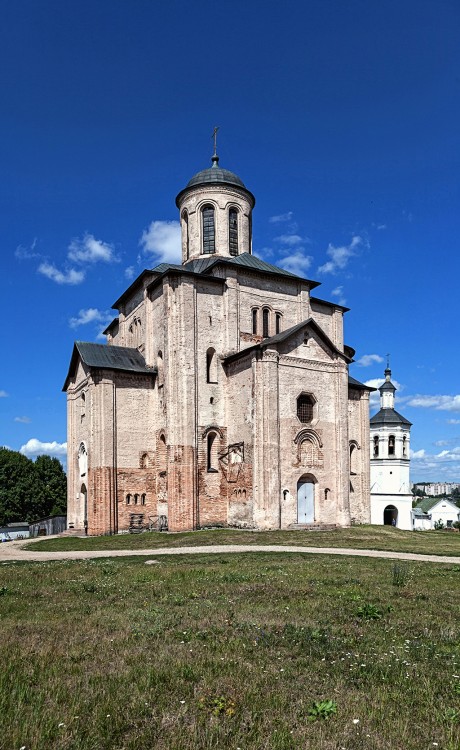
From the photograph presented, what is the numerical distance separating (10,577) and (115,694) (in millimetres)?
8572

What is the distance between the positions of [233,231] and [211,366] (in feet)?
32.8

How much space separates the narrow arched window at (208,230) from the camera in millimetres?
35438

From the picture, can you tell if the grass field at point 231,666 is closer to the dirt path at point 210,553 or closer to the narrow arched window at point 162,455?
the dirt path at point 210,553

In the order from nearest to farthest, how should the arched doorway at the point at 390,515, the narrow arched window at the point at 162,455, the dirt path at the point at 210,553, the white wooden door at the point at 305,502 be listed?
the dirt path at the point at 210,553 → the white wooden door at the point at 305,502 → the narrow arched window at the point at 162,455 → the arched doorway at the point at 390,515

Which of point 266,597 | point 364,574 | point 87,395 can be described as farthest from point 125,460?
point 266,597

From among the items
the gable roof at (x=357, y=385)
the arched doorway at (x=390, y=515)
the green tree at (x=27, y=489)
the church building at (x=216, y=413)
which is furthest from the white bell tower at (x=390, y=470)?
the green tree at (x=27, y=489)

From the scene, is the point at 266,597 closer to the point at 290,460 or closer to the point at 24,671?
the point at 24,671

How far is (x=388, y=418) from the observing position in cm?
4919

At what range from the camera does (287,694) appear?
5.28m

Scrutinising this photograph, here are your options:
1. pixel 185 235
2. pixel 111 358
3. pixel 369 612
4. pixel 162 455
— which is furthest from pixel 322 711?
pixel 185 235

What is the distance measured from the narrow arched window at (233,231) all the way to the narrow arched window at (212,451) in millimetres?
12076

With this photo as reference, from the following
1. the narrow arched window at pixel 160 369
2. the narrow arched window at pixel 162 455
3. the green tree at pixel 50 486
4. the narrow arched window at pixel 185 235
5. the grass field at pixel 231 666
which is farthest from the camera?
the green tree at pixel 50 486

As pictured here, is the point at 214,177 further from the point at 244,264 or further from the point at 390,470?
the point at 390,470

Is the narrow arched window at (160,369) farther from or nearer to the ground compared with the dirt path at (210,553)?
farther from the ground
